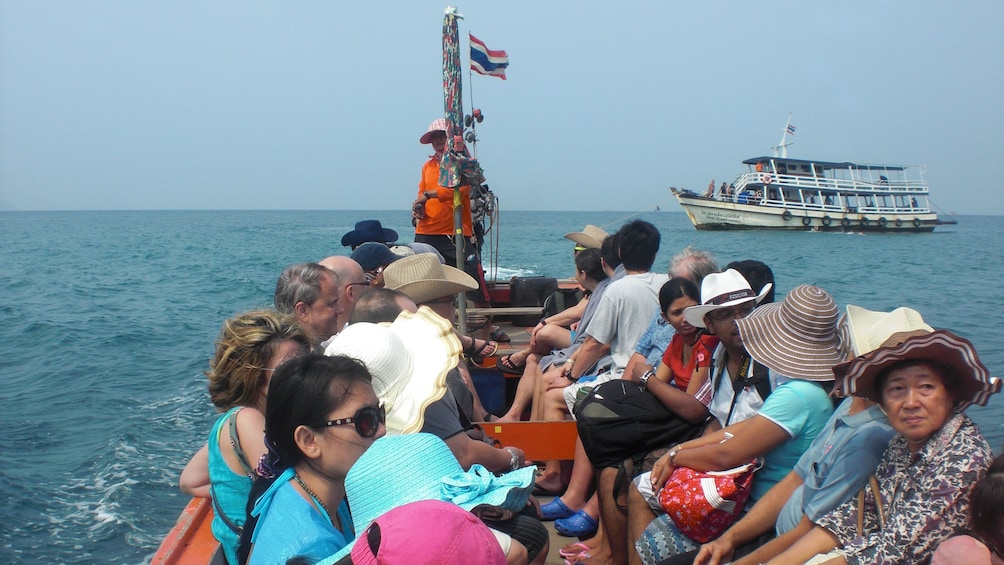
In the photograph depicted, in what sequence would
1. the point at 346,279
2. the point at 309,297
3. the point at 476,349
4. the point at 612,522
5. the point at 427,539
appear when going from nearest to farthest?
the point at 427,539, the point at 612,522, the point at 309,297, the point at 346,279, the point at 476,349

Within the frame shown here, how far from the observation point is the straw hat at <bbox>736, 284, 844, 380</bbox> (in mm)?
2562

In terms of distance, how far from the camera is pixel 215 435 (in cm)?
222

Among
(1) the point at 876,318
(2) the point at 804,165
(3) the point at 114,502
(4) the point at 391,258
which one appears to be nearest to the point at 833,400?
(1) the point at 876,318

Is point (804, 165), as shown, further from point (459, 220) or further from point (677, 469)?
point (677, 469)

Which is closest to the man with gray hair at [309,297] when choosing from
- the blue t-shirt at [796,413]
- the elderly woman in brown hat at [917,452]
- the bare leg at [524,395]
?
the bare leg at [524,395]

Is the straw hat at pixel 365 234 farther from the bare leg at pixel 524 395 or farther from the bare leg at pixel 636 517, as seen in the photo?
the bare leg at pixel 636 517

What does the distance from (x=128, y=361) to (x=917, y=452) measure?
43.6 feet

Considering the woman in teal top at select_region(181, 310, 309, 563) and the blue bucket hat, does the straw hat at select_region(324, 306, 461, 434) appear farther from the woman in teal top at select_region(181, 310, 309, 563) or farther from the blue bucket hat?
the blue bucket hat

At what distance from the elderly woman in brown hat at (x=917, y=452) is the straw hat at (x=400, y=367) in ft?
4.21

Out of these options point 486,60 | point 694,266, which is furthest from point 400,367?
point 486,60

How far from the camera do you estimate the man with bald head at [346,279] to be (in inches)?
166

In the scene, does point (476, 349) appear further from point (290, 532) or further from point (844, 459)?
point (290, 532)

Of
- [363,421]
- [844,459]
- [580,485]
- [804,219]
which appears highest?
[363,421]

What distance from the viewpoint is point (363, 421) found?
1.87 meters
